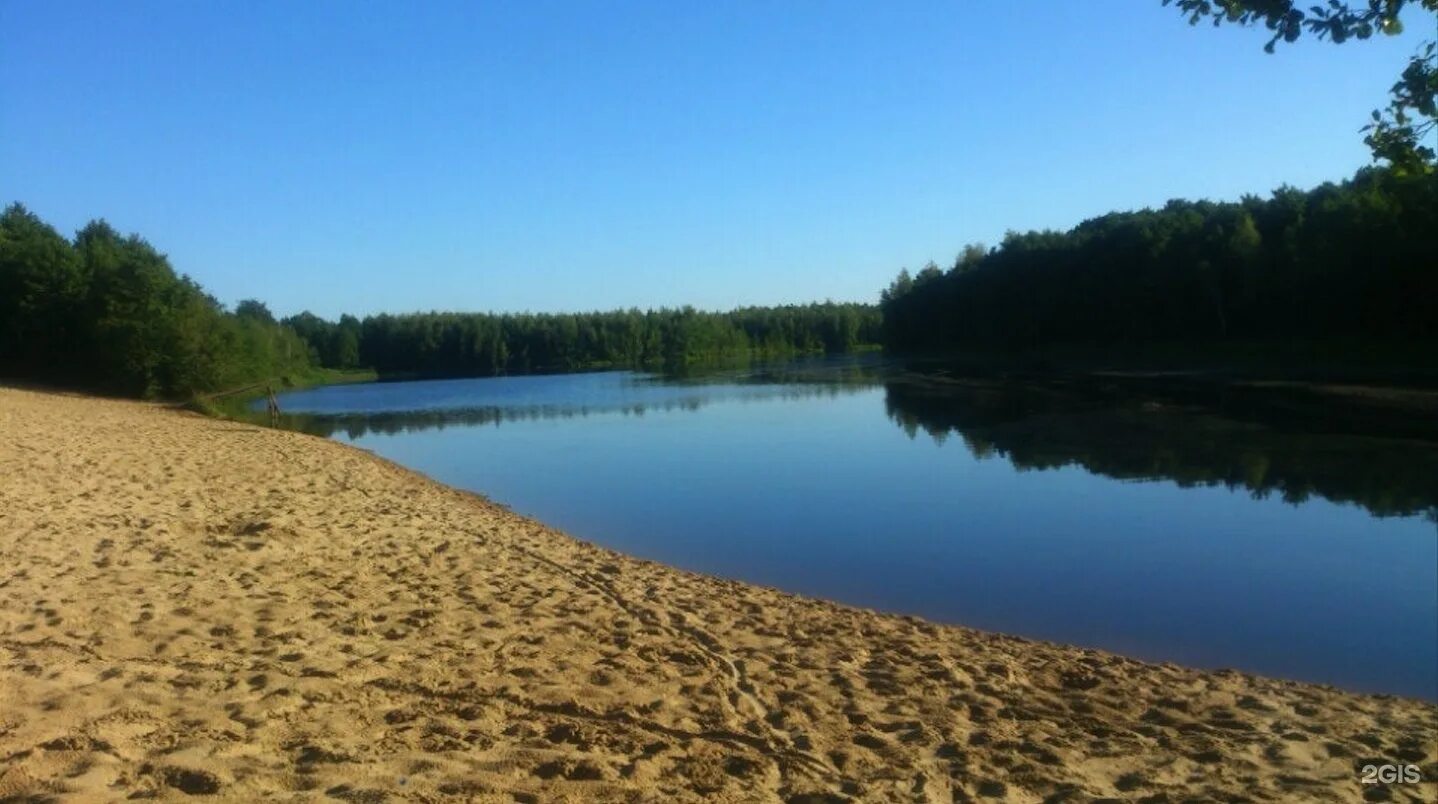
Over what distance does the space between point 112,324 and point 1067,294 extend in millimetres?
67602

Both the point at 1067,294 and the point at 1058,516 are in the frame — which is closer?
the point at 1058,516

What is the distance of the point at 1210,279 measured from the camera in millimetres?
64250

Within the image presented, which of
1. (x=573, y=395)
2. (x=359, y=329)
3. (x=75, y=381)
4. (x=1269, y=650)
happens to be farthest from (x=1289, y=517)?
(x=359, y=329)

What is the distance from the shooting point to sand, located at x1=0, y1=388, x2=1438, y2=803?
540cm

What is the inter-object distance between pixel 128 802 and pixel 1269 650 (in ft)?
32.2

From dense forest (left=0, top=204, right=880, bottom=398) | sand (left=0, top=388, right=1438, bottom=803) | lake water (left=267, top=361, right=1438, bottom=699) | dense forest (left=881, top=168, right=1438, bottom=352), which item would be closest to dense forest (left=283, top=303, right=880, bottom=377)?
dense forest (left=881, top=168, right=1438, bottom=352)

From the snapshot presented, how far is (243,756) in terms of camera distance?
5258 millimetres

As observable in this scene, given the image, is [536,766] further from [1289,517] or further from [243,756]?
[1289,517]

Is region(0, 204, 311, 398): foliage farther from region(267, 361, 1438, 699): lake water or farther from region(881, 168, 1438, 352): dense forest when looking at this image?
region(881, 168, 1438, 352): dense forest

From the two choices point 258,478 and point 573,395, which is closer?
point 258,478

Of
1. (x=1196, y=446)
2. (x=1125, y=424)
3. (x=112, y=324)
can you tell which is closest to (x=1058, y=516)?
(x=1196, y=446)

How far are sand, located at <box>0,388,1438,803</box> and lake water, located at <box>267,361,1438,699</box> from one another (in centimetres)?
213

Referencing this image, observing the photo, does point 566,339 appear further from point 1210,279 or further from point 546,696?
point 546,696

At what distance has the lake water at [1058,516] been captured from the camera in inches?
446
